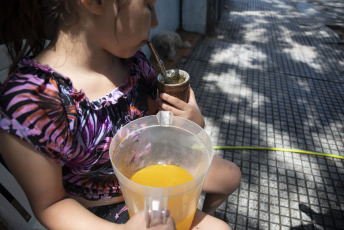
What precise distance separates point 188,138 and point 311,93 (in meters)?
2.36

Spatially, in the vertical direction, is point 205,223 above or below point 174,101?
below

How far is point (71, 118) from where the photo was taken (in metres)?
0.69

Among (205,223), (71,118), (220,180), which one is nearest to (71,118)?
(71,118)

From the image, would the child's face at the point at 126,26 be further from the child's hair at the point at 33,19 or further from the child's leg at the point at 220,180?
the child's leg at the point at 220,180

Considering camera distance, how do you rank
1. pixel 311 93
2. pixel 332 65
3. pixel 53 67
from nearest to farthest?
pixel 53 67
pixel 311 93
pixel 332 65

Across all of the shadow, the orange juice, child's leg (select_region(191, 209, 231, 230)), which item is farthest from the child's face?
the shadow

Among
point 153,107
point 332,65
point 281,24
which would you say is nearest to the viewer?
point 153,107

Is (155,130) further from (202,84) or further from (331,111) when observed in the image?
(331,111)

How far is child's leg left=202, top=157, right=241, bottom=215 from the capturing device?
3.58 feet

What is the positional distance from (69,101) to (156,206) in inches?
15.5

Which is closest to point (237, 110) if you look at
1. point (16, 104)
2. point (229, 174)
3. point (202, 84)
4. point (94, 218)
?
point (202, 84)

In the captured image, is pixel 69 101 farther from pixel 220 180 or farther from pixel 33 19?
pixel 220 180

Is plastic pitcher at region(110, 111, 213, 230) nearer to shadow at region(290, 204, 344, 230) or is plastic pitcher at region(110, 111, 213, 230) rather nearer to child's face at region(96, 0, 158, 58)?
child's face at region(96, 0, 158, 58)

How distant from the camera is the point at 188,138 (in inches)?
34.1
